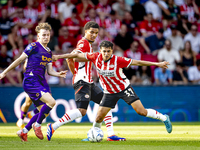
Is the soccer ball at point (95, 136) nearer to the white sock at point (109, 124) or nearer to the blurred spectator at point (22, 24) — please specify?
the white sock at point (109, 124)

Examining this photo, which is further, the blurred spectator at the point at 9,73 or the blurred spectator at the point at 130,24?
the blurred spectator at the point at 130,24

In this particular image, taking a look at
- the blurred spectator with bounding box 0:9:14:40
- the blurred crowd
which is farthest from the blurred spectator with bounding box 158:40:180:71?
the blurred spectator with bounding box 0:9:14:40

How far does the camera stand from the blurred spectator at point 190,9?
636 inches

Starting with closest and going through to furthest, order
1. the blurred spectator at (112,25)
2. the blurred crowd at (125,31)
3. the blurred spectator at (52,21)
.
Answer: the blurred crowd at (125,31) < the blurred spectator at (52,21) < the blurred spectator at (112,25)

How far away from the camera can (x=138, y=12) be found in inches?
618

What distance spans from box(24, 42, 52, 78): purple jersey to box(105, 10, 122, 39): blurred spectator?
8.39m

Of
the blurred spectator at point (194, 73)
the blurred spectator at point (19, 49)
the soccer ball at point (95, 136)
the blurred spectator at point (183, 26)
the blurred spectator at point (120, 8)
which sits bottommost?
the blurred spectator at point (194, 73)

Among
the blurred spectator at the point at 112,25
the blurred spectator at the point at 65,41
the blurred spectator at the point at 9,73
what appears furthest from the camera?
the blurred spectator at the point at 112,25

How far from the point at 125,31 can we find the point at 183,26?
306 cm

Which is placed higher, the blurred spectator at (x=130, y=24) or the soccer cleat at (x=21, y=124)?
the blurred spectator at (x=130, y=24)

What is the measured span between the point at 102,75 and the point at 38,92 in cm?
128

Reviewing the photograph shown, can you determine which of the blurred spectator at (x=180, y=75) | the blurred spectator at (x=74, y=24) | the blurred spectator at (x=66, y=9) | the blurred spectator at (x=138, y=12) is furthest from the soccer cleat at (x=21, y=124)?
the blurred spectator at (x=138, y=12)

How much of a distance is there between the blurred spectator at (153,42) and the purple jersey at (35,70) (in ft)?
26.7

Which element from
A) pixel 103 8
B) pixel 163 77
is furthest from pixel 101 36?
pixel 163 77
